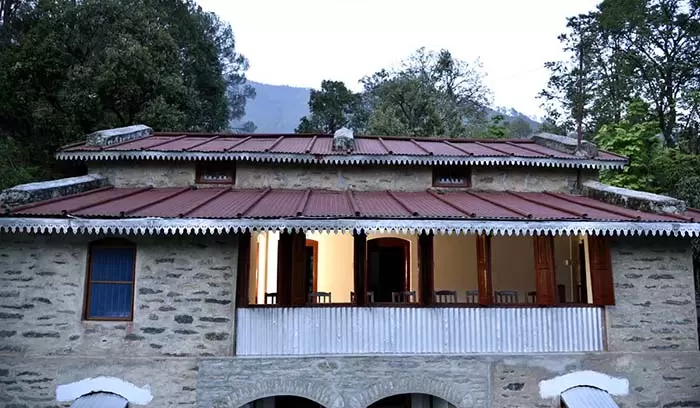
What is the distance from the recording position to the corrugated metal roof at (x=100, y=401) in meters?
7.52

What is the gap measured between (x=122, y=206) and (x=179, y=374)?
2907 millimetres

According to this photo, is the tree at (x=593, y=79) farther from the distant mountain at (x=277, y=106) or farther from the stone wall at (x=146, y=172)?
the distant mountain at (x=277, y=106)

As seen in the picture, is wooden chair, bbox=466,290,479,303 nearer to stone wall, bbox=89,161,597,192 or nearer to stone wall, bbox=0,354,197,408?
stone wall, bbox=89,161,597,192

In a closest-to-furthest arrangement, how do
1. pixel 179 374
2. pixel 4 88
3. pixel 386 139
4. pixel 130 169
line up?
1. pixel 179 374
2. pixel 130 169
3. pixel 386 139
4. pixel 4 88

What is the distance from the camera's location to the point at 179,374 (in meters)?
7.83

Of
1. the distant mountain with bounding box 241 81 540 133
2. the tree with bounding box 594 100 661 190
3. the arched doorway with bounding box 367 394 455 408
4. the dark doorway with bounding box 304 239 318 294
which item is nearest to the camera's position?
the arched doorway with bounding box 367 394 455 408

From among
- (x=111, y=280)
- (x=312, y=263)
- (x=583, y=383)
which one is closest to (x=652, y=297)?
(x=583, y=383)

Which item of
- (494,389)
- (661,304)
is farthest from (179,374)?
(661,304)

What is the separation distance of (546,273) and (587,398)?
81.0 inches

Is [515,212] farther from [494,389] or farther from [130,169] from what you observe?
[130,169]

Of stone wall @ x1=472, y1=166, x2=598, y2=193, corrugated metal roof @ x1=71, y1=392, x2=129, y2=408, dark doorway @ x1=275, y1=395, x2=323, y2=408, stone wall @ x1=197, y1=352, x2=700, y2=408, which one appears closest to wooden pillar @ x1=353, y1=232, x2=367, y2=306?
stone wall @ x1=197, y1=352, x2=700, y2=408

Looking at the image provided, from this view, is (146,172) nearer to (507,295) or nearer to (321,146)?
(321,146)

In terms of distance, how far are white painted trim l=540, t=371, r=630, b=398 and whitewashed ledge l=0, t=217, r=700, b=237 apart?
2.39 m

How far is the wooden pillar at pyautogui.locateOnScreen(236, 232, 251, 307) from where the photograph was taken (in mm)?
8133
